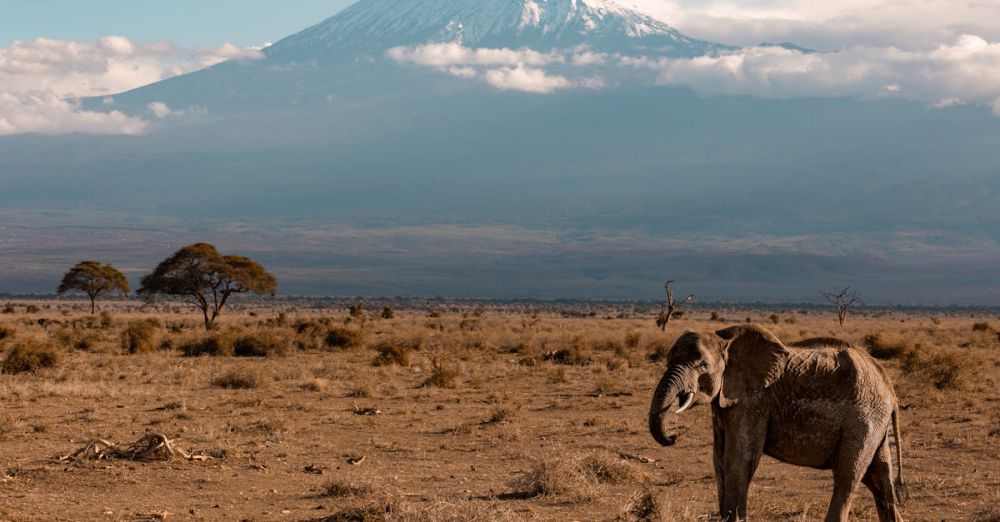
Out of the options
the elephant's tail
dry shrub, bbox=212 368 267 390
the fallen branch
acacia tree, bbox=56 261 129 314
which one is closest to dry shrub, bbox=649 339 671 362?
dry shrub, bbox=212 368 267 390

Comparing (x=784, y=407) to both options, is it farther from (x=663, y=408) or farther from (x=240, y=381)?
(x=240, y=381)

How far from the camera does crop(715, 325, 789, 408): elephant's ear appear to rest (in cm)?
952

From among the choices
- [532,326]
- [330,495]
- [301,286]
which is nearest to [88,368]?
[330,495]

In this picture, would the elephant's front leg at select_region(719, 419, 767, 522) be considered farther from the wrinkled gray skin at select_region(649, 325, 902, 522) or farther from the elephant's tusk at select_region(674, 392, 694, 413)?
the elephant's tusk at select_region(674, 392, 694, 413)

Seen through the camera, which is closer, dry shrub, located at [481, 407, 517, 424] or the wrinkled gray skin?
the wrinkled gray skin

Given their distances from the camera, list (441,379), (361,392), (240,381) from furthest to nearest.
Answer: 1. (441,379)
2. (240,381)
3. (361,392)

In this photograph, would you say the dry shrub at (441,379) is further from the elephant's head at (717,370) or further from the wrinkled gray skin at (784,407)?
the elephant's head at (717,370)

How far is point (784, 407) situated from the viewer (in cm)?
963

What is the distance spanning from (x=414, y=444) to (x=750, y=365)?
29.9 ft

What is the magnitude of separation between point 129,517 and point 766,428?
6.63m

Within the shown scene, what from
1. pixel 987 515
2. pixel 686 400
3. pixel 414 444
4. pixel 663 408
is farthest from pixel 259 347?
pixel 663 408

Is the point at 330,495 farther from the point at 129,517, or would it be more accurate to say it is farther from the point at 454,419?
the point at 454,419

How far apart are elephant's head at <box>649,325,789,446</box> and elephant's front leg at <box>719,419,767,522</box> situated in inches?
8.7

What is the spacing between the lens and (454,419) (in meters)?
20.8
